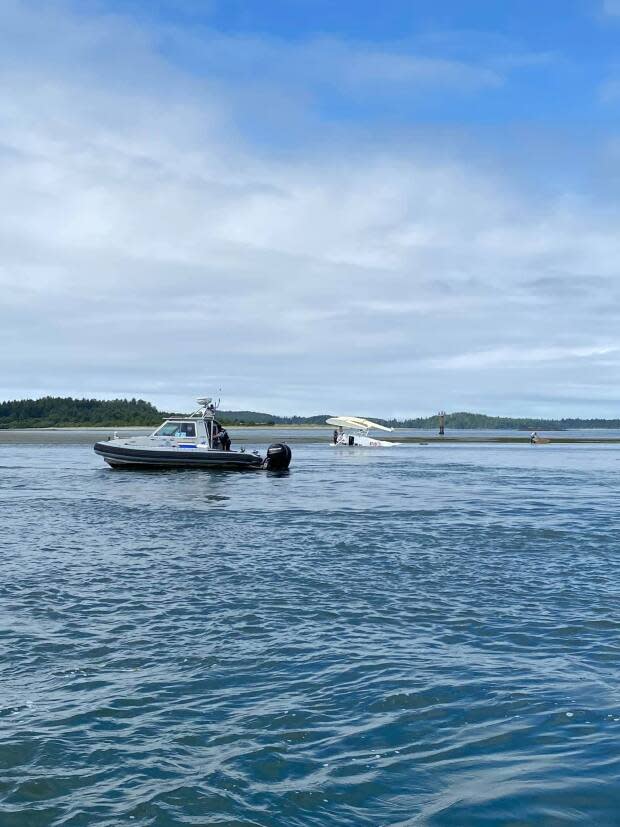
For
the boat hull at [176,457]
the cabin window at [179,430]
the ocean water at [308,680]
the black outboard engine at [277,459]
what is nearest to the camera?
the ocean water at [308,680]

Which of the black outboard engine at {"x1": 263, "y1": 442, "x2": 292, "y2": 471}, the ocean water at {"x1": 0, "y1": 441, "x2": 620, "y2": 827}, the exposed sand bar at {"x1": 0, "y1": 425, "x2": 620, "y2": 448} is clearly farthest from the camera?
the exposed sand bar at {"x1": 0, "y1": 425, "x2": 620, "y2": 448}

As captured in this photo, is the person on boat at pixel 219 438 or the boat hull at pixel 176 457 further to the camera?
the person on boat at pixel 219 438

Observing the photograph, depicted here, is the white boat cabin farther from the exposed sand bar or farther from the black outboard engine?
the exposed sand bar

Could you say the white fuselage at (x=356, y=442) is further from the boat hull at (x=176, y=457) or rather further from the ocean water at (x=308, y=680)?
the ocean water at (x=308, y=680)

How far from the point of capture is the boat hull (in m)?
42.0

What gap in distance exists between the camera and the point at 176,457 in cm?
4200

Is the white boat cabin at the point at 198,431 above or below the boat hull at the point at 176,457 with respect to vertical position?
above

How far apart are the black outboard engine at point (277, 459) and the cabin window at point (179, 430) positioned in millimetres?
4333

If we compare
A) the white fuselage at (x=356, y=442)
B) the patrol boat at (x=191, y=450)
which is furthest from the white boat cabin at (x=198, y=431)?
the white fuselage at (x=356, y=442)

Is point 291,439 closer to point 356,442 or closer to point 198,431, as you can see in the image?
point 356,442

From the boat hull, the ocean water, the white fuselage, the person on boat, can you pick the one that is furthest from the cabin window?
the white fuselage

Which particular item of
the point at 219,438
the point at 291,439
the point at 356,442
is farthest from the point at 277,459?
the point at 291,439

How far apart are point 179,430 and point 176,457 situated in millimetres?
1907

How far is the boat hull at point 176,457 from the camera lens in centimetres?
4200
